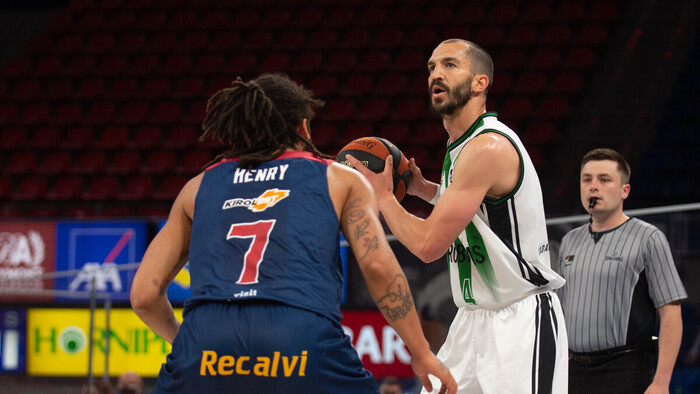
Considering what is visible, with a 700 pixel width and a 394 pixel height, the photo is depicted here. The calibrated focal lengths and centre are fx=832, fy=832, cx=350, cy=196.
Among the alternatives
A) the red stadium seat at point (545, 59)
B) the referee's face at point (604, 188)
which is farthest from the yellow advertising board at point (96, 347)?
the red stadium seat at point (545, 59)

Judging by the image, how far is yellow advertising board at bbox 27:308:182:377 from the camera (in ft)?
15.3

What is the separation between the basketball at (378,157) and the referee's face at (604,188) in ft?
2.88

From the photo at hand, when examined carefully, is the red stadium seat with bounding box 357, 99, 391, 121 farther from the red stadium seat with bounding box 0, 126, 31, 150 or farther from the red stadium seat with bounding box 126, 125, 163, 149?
the red stadium seat with bounding box 0, 126, 31, 150

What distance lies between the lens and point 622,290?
3.42m

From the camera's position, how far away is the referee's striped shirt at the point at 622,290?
3.40m

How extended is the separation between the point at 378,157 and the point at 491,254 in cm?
54

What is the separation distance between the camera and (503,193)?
2775 millimetres

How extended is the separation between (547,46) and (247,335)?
9.29 meters

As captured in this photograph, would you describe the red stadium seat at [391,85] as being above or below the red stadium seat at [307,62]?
below

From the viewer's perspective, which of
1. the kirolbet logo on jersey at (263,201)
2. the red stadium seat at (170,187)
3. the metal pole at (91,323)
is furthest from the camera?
the red stadium seat at (170,187)

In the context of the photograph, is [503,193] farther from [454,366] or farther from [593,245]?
[593,245]

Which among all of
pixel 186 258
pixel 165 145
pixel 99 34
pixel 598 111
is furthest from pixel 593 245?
pixel 99 34

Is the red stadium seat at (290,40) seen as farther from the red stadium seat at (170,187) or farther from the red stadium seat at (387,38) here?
the red stadium seat at (170,187)

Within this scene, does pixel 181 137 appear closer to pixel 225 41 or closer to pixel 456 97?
pixel 225 41
